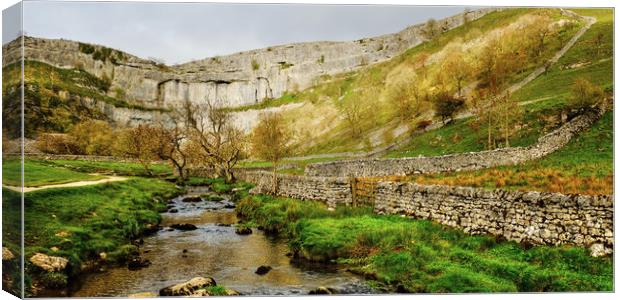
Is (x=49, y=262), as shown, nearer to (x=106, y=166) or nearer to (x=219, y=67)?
(x=106, y=166)

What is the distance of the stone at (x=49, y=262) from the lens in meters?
9.67

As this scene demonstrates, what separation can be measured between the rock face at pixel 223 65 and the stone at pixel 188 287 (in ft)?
18.3

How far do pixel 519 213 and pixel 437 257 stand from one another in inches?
76.9

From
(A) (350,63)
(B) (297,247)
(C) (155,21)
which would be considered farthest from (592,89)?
(A) (350,63)

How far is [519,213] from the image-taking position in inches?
403

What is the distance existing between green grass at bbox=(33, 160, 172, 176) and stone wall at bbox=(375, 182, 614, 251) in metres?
9.24

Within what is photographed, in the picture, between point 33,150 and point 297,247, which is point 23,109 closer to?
point 33,150

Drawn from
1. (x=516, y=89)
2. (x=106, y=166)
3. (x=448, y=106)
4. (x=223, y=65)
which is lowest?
(x=106, y=166)

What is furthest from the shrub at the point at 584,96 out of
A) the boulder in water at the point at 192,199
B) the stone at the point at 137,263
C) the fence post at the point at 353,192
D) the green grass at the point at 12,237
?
the boulder in water at the point at 192,199

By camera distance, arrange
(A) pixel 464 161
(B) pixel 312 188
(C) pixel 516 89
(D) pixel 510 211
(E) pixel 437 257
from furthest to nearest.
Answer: (A) pixel 464 161
(C) pixel 516 89
(B) pixel 312 188
(E) pixel 437 257
(D) pixel 510 211

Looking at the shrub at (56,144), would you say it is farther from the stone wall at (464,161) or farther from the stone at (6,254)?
the stone wall at (464,161)

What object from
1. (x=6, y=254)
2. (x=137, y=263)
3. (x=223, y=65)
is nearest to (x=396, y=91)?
(x=223, y=65)

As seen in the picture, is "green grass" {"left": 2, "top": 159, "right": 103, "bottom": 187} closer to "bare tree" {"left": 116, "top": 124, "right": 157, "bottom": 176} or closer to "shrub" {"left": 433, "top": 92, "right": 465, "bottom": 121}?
"bare tree" {"left": 116, "top": 124, "right": 157, "bottom": 176}

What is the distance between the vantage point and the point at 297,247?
12727 millimetres
